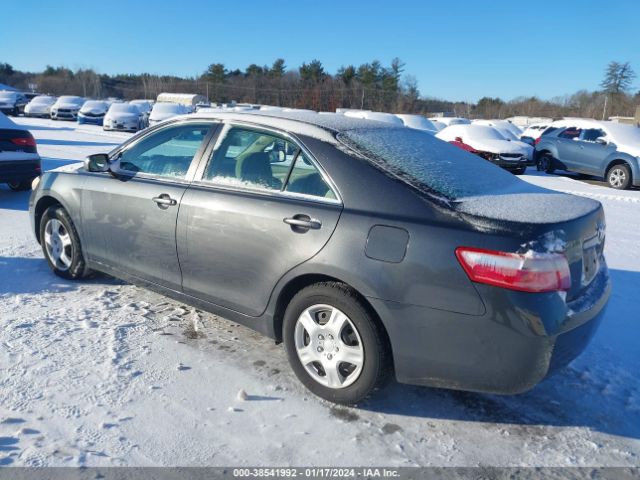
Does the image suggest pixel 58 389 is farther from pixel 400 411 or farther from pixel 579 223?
pixel 579 223

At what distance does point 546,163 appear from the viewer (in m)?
14.7

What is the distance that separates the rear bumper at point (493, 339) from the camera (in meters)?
2.35

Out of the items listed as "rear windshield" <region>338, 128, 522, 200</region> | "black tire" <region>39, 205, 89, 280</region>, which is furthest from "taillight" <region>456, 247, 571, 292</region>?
"black tire" <region>39, 205, 89, 280</region>

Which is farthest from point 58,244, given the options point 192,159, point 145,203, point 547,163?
point 547,163

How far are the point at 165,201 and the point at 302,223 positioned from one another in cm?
119

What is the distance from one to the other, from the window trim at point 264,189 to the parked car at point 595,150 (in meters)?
11.8

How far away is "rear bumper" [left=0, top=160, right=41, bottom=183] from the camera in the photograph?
24.5ft

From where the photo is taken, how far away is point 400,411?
2867mm

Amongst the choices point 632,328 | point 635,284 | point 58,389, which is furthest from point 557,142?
point 58,389

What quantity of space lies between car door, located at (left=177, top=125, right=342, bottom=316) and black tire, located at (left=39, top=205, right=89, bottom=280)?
56.0 inches

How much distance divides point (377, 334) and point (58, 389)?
1.84m

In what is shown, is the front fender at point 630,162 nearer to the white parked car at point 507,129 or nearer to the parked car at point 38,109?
the white parked car at point 507,129

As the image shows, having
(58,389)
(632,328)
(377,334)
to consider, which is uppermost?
(377,334)

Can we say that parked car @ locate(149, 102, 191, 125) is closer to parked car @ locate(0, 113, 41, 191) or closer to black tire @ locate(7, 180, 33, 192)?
black tire @ locate(7, 180, 33, 192)
